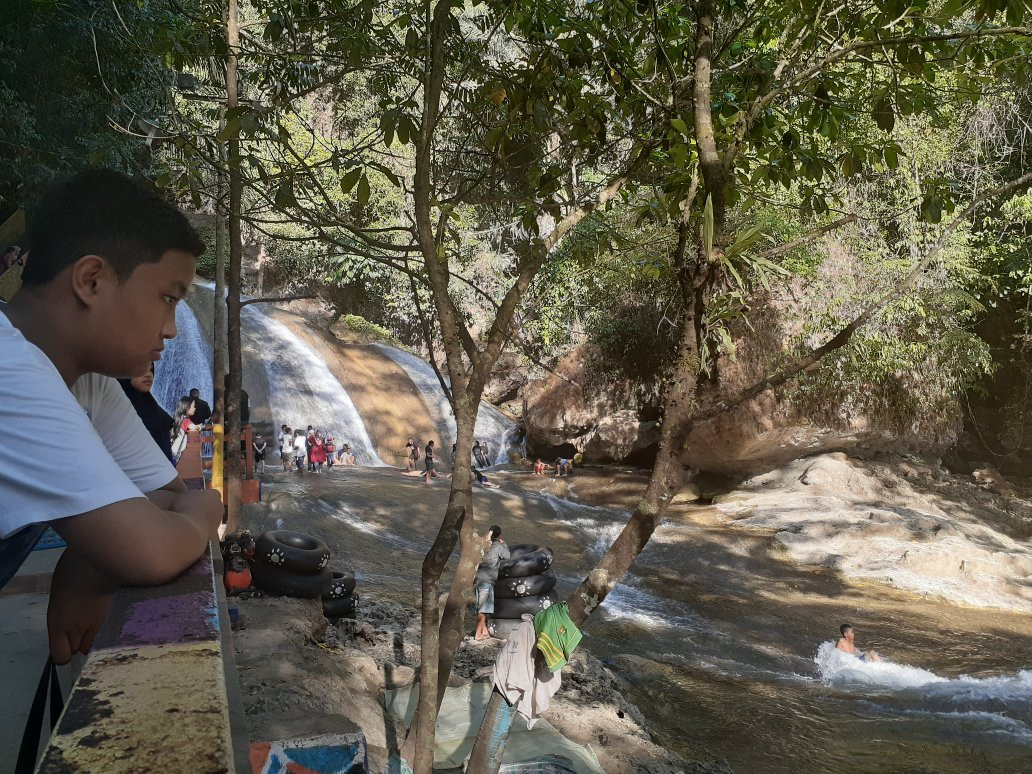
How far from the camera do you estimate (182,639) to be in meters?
0.90

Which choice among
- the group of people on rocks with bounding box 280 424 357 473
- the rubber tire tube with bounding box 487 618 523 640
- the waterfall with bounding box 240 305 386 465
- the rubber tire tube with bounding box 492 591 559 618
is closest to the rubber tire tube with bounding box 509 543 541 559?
the rubber tire tube with bounding box 492 591 559 618

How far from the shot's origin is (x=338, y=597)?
8.20 metres

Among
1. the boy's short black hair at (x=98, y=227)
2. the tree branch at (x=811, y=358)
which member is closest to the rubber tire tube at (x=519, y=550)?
the tree branch at (x=811, y=358)

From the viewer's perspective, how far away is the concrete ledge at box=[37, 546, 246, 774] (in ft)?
2.23

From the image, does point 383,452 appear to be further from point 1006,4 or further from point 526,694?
point 1006,4

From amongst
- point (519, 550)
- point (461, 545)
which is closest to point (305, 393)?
point (519, 550)

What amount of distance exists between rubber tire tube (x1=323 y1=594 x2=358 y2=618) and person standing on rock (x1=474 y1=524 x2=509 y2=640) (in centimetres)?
148

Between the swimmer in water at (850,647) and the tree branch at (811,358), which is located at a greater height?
the tree branch at (811,358)

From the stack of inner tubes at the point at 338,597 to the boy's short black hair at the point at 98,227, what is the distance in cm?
735

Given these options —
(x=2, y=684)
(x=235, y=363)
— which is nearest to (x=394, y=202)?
Result: (x=235, y=363)

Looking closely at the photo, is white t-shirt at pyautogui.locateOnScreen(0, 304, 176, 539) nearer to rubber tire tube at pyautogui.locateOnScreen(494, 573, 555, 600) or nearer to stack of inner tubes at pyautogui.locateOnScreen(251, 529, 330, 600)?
stack of inner tubes at pyautogui.locateOnScreen(251, 529, 330, 600)

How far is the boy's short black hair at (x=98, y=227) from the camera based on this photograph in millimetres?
1223

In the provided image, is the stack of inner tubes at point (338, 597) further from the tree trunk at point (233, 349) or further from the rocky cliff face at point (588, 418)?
the rocky cliff face at point (588, 418)

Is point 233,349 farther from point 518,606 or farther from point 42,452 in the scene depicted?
point 42,452
